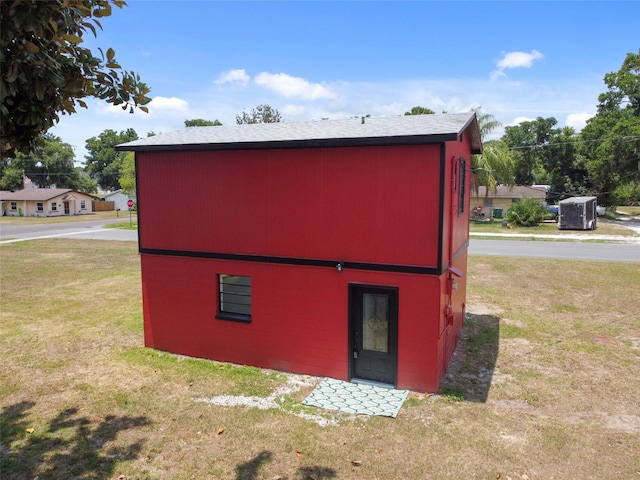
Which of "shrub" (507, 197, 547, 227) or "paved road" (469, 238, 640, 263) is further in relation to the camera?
"shrub" (507, 197, 547, 227)

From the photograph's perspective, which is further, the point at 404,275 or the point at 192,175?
the point at 192,175

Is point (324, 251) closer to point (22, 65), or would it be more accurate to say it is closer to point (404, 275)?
point (404, 275)

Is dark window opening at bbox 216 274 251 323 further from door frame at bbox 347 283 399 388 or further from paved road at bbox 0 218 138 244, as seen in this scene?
paved road at bbox 0 218 138 244

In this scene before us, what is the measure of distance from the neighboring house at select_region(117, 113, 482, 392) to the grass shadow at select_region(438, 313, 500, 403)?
36 cm

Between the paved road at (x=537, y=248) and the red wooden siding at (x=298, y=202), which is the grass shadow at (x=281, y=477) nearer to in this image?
the red wooden siding at (x=298, y=202)

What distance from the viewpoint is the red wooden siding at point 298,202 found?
8.73 m

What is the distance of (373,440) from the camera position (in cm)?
715

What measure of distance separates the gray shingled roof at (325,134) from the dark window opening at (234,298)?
9.62 ft

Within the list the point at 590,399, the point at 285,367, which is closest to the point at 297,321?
the point at 285,367

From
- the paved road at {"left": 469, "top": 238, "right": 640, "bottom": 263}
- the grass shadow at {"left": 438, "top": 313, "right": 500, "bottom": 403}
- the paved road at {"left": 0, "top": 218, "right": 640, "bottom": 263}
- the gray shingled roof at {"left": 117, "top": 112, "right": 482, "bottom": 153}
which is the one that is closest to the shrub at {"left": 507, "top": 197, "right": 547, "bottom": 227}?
the paved road at {"left": 0, "top": 218, "right": 640, "bottom": 263}

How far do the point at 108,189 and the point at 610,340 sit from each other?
304 feet

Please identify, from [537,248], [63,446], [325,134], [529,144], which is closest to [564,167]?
[529,144]

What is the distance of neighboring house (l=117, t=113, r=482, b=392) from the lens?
8789mm

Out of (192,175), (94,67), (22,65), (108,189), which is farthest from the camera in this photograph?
(108,189)
